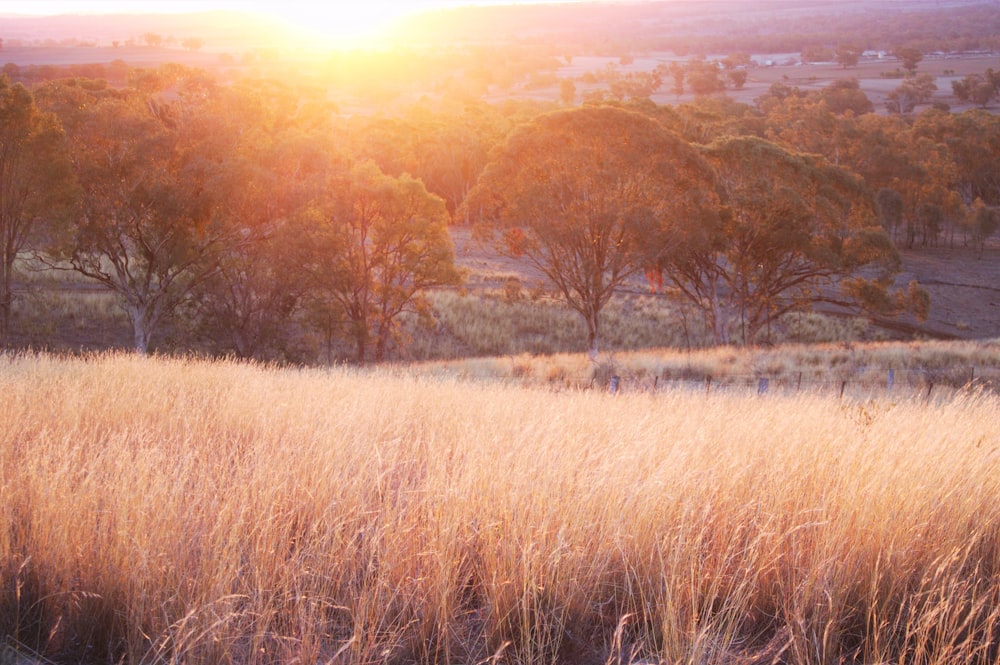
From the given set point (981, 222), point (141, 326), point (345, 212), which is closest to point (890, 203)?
point (981, 222)

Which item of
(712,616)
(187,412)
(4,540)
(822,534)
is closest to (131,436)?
(187,412)

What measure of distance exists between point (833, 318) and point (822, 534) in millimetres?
45810

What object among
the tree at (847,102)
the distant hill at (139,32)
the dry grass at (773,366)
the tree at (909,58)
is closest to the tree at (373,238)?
the dry grass at (773,366)

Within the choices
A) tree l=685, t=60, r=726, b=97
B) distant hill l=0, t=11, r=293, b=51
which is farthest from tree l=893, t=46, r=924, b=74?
distant hill l=0, t=11, r=293, b=51

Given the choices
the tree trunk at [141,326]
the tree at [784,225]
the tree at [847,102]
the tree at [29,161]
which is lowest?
the tree trunk at [141,326]

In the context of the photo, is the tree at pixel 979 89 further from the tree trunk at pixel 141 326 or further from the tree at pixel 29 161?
the tree at pixel 29 161

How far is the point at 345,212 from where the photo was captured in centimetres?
2881

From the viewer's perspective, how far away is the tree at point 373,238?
28.6 metres

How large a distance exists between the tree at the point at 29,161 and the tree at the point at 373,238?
7.75 meters

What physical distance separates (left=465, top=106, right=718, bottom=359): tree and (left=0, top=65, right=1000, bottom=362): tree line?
0.21 feet

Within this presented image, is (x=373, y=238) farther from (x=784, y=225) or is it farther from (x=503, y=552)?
(x=503, y=552)

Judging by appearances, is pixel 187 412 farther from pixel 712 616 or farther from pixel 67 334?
pixel 67 334

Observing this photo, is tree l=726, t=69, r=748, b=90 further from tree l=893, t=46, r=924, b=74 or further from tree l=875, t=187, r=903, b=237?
tree l=875, t=187, r=903, b=237

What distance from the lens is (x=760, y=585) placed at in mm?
3875
